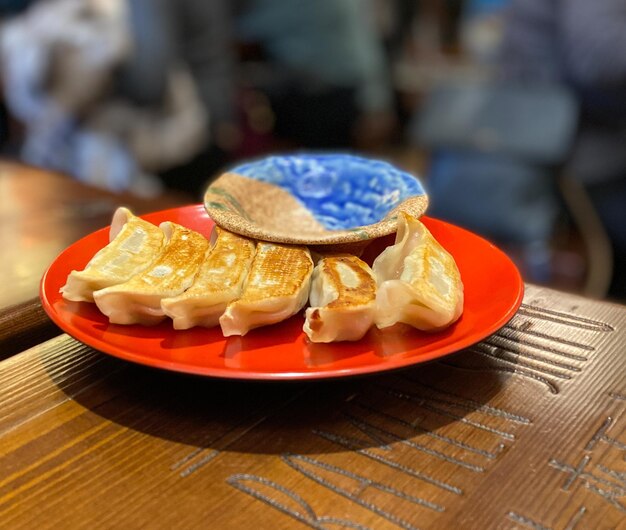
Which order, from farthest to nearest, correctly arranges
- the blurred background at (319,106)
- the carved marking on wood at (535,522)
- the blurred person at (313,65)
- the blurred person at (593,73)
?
the blurred person at (313,65)
the blurred background at (319,106)
the blurred person at (593,73)
the carved marking on wood at (535,522)

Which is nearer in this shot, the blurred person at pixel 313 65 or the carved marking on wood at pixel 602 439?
the carved marking on wood at pixel 602 439

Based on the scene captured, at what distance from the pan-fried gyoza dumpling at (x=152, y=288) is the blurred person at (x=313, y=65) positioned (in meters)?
1.97

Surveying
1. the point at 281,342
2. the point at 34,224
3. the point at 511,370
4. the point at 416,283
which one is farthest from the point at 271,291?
the point at 34,224

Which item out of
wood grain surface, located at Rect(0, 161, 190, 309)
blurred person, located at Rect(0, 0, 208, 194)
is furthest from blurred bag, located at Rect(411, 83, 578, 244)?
wood grain surface, located at Rect(0, 161, 190, 309)

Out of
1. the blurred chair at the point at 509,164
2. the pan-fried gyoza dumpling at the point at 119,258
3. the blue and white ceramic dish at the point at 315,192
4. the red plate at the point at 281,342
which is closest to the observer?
the red plate at the point at 281,342

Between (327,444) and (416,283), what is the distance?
19 cm

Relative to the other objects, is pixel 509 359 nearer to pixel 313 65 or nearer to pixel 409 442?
pixel 409 442

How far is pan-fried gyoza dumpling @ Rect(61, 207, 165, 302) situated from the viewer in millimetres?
802

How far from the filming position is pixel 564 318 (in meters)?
0.93

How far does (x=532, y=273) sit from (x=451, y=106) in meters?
0.61

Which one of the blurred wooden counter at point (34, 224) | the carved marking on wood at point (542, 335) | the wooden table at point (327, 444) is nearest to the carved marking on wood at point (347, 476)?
the wooden table at point (327, 444)

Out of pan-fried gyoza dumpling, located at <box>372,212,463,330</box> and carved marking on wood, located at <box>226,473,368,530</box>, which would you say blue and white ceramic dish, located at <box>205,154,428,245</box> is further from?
carved marking on wood, located at <box>226,473,368,530</box>

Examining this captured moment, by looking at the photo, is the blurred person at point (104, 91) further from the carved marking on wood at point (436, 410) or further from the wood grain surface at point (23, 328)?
the carved marking on wood at point (436, 410)

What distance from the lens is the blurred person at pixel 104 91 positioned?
7.86 ft
